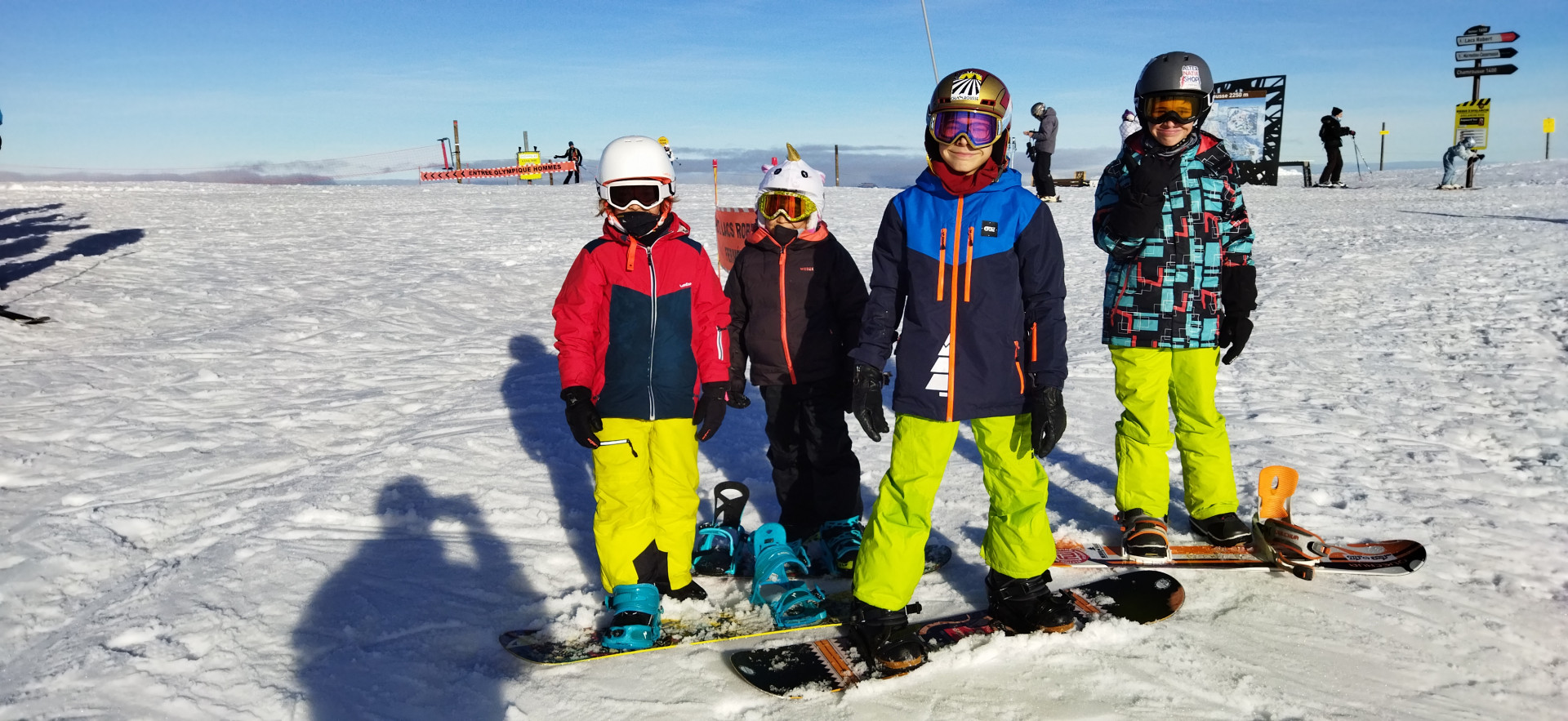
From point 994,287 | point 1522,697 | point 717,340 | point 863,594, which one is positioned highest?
point 994,287

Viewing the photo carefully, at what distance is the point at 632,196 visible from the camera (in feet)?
10.9

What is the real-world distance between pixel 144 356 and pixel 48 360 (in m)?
0.68

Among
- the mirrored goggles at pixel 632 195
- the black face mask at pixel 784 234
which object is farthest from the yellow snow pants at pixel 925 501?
the mirrored goggles at pixel 632 195

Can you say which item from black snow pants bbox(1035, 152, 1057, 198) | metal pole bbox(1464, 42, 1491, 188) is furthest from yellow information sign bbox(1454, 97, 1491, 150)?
black snow pants bbox(1035, 152, 1057, 198)

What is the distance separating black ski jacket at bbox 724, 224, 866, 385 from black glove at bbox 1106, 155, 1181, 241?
111 centimetres

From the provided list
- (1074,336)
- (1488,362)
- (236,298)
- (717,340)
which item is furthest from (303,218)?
(1488,362)

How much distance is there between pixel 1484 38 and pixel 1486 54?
44 cm

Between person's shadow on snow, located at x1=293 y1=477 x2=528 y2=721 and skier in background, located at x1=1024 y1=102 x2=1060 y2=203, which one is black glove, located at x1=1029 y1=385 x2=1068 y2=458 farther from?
skier in background, located at x1=1024 y1=102 x2=1060 y2=203

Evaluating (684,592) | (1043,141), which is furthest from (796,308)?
(1043,141)

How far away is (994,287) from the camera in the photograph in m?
3.01

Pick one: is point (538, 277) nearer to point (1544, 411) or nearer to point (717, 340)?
point (717, 340)

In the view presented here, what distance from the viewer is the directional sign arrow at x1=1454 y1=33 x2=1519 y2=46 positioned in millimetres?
25047

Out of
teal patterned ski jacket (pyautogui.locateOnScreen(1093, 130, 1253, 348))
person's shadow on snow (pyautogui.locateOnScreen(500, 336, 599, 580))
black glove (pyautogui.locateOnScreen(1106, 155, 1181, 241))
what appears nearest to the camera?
black glove (pyautogui.locateOnScreen(1106, 155, 1181, 241))

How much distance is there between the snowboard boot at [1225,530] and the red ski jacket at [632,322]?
7.87 feet
